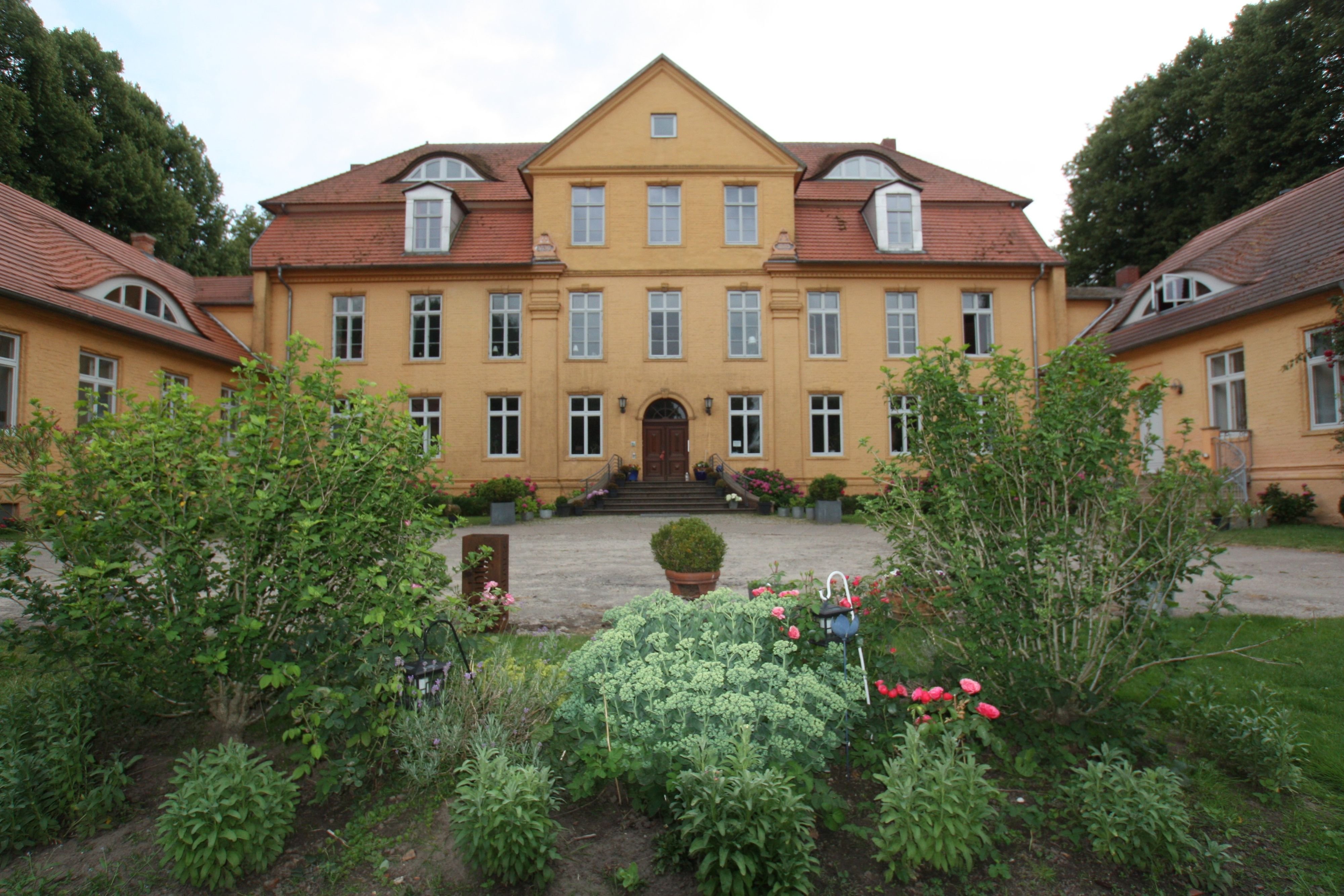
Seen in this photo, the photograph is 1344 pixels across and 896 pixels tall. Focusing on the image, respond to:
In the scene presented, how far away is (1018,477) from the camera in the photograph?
11.3 ft

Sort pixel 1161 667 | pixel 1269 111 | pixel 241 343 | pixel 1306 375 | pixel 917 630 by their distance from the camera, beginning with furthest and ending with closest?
pixel 1269 111 < pixel 241 343 < pixel 1306 375 < pixel 917 630 < pixel 1161 667

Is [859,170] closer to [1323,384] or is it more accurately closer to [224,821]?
[1323,384]

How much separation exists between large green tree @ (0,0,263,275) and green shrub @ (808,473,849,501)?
1125 inches

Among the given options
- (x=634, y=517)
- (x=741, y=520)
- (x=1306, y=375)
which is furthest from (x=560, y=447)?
(x=1306, y=375)

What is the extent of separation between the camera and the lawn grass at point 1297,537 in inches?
449

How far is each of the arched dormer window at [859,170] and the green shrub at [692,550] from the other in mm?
22501

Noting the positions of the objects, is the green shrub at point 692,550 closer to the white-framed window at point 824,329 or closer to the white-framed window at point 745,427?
the white-framed window at point 745,427

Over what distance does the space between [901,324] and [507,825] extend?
76.5 ft

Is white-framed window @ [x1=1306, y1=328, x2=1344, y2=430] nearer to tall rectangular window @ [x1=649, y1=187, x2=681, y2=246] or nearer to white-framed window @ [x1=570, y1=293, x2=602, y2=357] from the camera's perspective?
tall rectangular window @ [x1=649, y1=187, x2=681, y2=246]

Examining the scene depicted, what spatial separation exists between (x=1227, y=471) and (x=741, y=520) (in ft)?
46.6

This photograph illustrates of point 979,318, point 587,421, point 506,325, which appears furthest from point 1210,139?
point 506,325

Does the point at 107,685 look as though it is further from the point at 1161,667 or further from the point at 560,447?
the point at 560,447

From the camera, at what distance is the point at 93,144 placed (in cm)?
2775

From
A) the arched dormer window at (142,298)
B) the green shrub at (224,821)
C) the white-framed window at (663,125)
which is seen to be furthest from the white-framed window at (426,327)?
the green shrub at (224,821)
